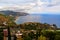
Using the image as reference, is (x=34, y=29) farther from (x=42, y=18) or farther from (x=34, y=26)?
(x=42, y=18)

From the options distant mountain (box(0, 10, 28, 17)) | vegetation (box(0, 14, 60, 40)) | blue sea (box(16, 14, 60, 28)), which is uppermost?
distant mountain (box(0, 10, 28, 17))

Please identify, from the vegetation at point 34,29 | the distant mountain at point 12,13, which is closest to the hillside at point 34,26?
the vegetation at point 34,29

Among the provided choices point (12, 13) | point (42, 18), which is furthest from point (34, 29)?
point (12, 13)

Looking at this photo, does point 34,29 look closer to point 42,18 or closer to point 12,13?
point 42,18

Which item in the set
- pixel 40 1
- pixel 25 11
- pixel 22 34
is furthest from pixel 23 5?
pixel 22 34

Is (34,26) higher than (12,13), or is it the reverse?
(12,13)

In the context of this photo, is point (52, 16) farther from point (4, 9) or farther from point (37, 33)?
point (4, 9)

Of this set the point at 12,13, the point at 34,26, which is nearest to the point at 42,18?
the point at 34,26

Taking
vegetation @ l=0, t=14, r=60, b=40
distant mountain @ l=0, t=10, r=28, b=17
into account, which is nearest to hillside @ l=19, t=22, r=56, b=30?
vegetation @ l=0, t=14, r=60, b=40

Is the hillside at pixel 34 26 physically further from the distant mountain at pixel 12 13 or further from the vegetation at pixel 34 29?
the distant mountain at pixel 12 13

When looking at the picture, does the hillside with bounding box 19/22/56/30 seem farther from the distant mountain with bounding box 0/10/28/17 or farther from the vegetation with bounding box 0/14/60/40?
the distant mountain with bounding box 0/10/28/17
